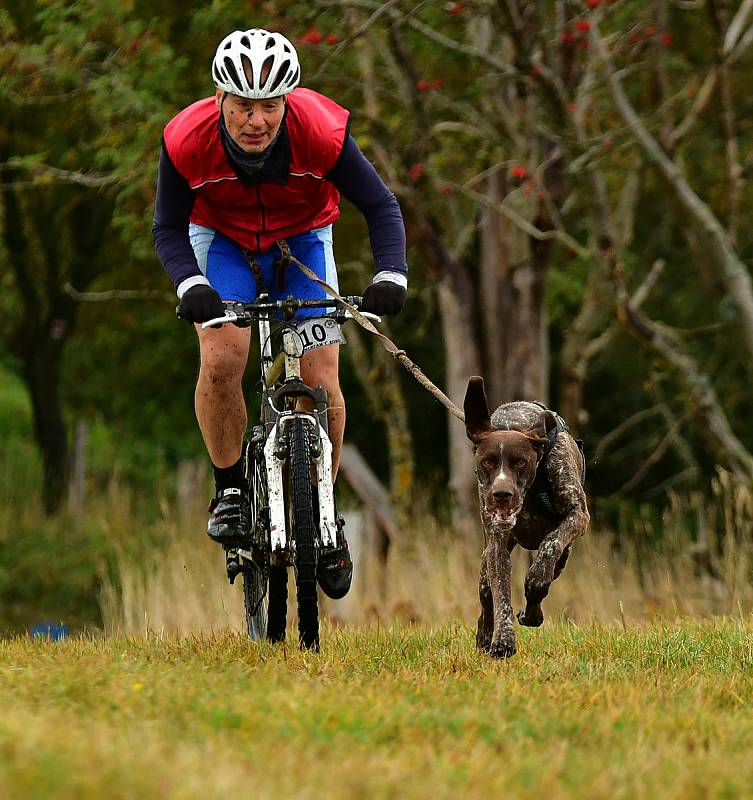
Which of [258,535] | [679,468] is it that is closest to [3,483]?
[679,468]

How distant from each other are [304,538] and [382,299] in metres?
1.05

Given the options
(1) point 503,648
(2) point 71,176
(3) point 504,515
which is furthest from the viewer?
(2) point 71,176

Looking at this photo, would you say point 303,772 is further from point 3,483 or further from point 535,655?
point 3,483

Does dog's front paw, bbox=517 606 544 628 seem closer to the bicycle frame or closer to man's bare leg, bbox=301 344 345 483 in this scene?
the bicycle frame

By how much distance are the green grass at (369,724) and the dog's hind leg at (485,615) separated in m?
0.11

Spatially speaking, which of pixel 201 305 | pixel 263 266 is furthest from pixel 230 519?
pixel 263 266

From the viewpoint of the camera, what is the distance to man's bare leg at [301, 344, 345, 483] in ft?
22.4

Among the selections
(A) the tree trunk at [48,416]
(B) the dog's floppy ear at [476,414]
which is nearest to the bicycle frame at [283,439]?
(B) the dog's floppy ear at [476,414]

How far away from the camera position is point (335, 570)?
6.41 meters

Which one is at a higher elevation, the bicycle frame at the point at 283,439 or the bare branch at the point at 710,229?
the bare branch at the point at 710,229

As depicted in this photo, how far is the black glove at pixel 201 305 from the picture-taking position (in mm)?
6246

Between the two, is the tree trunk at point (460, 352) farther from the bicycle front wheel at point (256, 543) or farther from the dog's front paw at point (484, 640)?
the dog's front paw at point (484, 640)

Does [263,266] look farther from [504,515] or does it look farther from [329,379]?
[504,515]

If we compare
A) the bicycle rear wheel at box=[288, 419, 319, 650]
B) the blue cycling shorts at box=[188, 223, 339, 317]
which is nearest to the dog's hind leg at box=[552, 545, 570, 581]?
the bicycle rear wheel at box=[288, 419, 319, 650]
